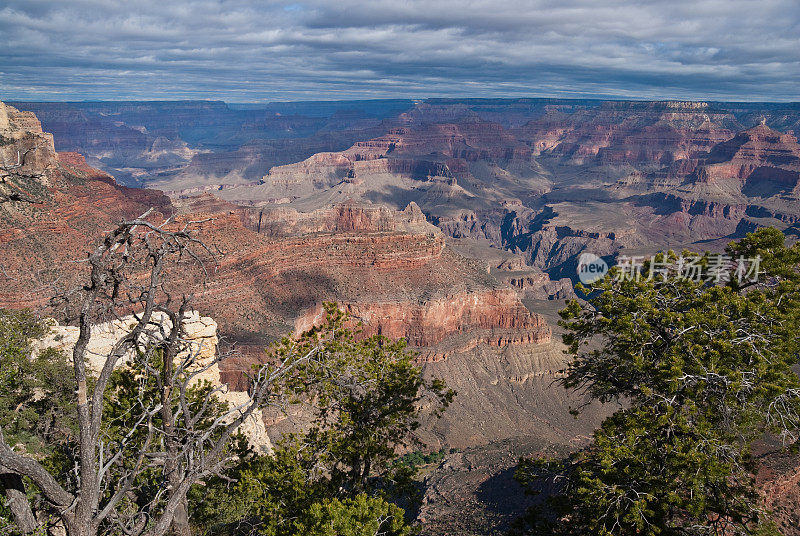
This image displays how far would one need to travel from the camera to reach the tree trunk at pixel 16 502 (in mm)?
9727

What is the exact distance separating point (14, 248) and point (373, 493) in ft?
205

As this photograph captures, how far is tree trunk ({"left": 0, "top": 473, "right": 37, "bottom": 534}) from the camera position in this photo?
9.73 meters

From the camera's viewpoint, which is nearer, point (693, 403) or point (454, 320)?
point (693, 403)

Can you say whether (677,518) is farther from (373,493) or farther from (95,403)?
(95,403)

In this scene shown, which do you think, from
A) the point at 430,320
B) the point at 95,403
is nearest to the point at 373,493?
the point at 95,403

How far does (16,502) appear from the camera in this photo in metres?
9.86

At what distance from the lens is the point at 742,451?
15.2m

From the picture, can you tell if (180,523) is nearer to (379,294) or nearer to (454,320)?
(379,294)
